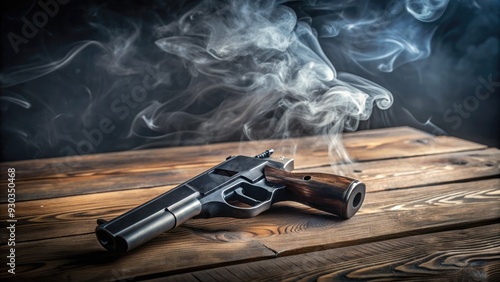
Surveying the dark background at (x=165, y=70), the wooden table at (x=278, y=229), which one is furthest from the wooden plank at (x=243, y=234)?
the dark background at (x=165, y=70)

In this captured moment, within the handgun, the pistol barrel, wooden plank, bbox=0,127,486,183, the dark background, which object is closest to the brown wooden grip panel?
the handgun

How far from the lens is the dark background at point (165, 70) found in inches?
84.4

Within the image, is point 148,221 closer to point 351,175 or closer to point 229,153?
point 351,175

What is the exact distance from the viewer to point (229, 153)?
2.02 meters

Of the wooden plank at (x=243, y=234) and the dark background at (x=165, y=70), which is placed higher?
the dark background at (x=165, y=70)

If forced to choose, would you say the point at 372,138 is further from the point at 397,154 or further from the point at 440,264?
the point at 440,264

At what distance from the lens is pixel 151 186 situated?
1.61m

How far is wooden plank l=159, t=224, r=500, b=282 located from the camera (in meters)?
1.04

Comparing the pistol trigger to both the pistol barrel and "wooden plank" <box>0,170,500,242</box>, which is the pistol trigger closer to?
the pistol barrel

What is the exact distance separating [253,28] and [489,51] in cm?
138

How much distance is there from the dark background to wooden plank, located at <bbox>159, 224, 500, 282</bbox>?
4.67 feet

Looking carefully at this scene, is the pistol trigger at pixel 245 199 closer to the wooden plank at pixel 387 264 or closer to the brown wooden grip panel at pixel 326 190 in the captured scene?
the brown wooden grip panel at pixel 326 190

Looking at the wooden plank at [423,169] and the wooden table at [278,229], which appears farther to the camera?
the wooden plank at [423,169]

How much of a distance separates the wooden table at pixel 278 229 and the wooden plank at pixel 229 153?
11 mm
